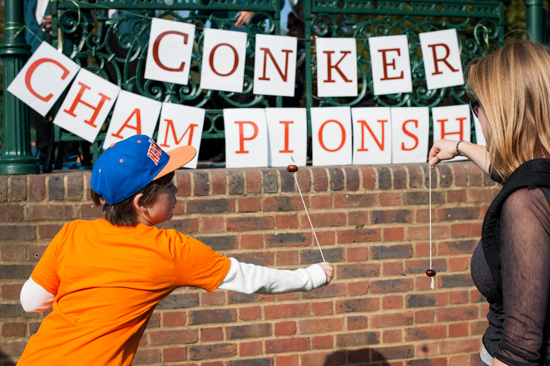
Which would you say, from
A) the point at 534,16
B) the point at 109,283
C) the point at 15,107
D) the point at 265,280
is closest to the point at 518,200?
the point at 265,280

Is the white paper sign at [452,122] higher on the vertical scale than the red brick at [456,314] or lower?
higher

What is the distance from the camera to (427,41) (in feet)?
14.5

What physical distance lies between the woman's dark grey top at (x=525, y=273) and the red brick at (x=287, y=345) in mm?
2307

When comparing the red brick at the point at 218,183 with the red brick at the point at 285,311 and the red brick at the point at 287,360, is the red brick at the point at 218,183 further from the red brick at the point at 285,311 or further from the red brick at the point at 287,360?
the red brick at the point at 287,360

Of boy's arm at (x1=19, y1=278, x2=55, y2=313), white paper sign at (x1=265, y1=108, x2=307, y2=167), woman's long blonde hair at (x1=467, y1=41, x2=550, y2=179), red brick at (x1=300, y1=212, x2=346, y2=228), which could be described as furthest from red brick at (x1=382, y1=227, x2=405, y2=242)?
boy's arm at (x1=19, y1=278, x2=55, y2=313)

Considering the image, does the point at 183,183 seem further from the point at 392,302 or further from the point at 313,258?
the point at 392,302

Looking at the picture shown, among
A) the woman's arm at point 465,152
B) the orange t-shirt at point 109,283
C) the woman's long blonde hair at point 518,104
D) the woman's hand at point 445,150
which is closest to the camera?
the woman's long blonde hair at point 518,104

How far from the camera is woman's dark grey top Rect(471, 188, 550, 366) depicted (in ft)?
5.13

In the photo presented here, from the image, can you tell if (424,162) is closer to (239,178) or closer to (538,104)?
(239,178)

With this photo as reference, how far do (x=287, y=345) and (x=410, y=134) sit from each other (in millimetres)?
1816

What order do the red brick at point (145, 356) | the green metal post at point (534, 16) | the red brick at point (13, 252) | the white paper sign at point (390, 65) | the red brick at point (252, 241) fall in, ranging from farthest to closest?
the green metal post at point (534, 16), the white paper sign at point (390, 65), the red brick at point (252, 241), the red brick at point (145, 356), the red brick at point (13, 252)

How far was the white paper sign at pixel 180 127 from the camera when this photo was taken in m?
3.91

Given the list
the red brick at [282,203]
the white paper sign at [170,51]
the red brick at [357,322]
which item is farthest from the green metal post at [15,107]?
the red brick at [357,322]

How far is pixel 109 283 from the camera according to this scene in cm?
208
